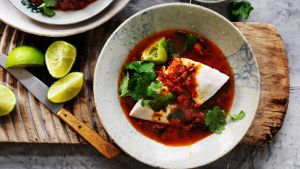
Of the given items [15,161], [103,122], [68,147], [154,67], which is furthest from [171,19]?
[15,161]

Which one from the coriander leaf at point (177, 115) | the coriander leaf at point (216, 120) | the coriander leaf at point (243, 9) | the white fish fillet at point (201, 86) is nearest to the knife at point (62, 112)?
the white fish fillet at point (201, 86)

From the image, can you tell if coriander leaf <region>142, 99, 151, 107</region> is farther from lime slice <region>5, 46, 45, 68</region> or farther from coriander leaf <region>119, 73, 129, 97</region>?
lime slice <region>5, 46, 45, 68</region>

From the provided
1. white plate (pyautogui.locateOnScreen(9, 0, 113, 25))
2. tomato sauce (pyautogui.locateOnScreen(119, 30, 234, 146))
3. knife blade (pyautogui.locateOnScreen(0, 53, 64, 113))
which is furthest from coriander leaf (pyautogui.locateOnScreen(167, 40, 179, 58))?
knife blade (pyautogui.locateOnScreen(0, 53, 64, 113))

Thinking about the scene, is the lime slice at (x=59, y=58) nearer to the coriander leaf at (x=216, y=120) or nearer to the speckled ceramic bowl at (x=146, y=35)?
the speckled ceramic bowl at (x=146, y=35)

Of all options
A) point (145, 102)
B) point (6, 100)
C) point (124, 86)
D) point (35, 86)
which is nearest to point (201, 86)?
point (145, 102)

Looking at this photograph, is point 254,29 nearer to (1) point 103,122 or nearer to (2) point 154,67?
(2) point 154,67
